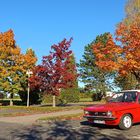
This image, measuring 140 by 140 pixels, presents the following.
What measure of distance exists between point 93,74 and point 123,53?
123 ft

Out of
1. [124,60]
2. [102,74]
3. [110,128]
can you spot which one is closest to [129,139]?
[110,128]

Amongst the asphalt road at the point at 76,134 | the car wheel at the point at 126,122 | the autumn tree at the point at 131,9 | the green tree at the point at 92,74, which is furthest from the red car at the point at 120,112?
the green tree at the point at 92,74

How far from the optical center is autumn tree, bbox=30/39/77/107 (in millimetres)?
34500

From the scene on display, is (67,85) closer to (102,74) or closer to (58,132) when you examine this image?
(58,132)

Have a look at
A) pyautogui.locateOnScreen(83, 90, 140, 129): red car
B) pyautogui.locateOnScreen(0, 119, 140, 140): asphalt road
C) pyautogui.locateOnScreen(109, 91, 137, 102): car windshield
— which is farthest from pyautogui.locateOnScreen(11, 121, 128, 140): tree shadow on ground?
pyautogui.locateOnScreen(109, 91, 137, 102): car windshield

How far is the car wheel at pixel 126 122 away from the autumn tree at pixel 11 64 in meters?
27.2

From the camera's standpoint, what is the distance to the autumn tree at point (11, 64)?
4156cm

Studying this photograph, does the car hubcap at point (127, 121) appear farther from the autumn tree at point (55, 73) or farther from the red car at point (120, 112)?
the autumn tree at point (55, 73)

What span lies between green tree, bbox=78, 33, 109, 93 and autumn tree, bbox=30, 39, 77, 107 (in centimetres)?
3092

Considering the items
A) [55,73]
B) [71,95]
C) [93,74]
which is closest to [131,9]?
[55,73]

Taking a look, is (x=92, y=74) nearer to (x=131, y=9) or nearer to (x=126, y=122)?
(x=131, y=9)

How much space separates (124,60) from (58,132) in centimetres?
1506

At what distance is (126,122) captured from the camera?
15539mm

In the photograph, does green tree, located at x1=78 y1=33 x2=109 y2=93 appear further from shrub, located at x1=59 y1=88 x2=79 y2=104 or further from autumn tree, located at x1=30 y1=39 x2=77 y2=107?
autumn tree, located at x1=30 y1=39 x2=77 y2=107
